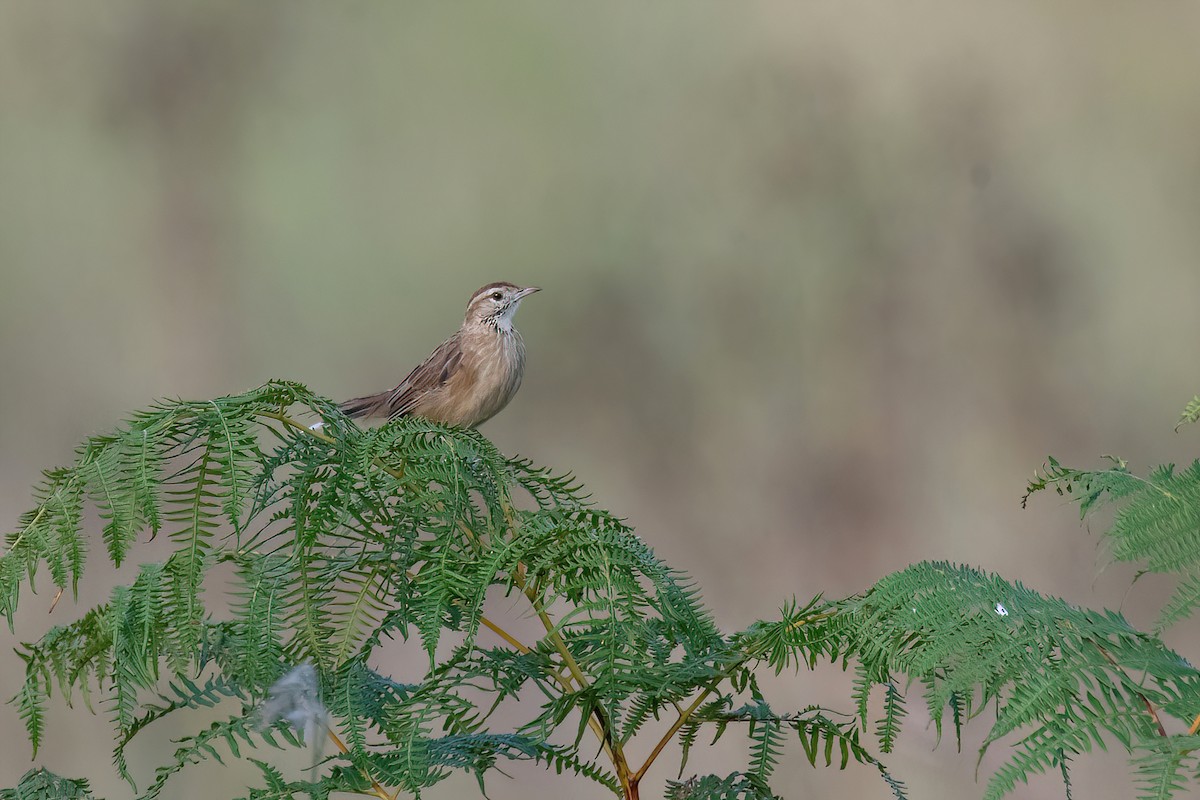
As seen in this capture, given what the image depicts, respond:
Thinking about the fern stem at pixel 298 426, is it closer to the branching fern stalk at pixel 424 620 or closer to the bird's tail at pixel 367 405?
the branching fern stalk at pixel 424 620

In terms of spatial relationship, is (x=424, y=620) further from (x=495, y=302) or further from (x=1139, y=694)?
(x=495, y=302)

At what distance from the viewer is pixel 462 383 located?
3.41m

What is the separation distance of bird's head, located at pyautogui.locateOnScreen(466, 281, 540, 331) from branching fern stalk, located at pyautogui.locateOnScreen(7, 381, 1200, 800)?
2448 mm

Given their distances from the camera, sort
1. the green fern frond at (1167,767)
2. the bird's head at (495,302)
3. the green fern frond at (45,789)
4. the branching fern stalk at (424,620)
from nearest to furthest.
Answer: the green fern frond at (1167,767), the branching fern stalk at (424,620), the green fern frond at (45,789), the bird's head at (495,302)

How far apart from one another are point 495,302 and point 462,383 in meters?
0.41

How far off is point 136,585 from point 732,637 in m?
0.57

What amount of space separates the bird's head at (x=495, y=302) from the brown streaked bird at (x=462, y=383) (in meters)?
0.06

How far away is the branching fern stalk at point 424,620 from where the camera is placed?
3.23 feet

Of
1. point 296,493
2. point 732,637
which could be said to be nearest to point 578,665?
point 732,637

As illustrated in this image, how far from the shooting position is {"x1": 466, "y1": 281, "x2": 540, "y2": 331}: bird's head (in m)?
3.68

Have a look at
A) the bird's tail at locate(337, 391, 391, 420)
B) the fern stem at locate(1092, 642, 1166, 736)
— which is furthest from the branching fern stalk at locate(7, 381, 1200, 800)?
the bird's tail at locate(337, 391, 391, 420)

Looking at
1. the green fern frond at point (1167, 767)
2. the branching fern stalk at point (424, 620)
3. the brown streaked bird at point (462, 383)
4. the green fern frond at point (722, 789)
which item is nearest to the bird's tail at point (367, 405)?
the brown streaked bird at point (462, 383)

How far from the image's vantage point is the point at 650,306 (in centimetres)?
424

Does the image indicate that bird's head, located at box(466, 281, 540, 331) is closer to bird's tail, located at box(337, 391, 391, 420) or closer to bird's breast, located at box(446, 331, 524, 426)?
bird's breast, located at box(446, 331, 524, 426)
